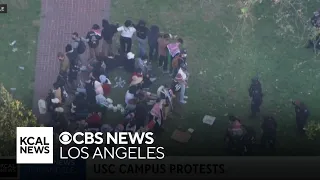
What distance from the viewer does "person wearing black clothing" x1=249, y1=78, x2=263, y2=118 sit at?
48.1 feet

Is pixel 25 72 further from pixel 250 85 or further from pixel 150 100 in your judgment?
pixel 250 85

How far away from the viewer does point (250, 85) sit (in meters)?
14.8

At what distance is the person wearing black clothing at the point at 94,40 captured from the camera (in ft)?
48.6

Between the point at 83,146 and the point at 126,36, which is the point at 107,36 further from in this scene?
the point at 83,146

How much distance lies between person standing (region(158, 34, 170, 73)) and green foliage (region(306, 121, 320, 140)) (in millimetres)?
3812

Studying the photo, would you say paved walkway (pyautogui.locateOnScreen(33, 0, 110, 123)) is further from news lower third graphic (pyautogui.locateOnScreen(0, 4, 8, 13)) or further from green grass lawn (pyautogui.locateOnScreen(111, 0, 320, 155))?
news lower third graphic (pyautogui.locateOnScreen(0, 4, 8, 13))

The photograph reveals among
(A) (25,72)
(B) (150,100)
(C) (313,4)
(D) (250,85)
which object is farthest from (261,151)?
(A) (25,72)

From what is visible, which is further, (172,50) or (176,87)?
(172,50)

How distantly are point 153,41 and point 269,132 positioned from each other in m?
3.71

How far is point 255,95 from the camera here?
14680mm

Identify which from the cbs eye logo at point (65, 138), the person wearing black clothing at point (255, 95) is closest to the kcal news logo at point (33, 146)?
the cbs eye logo at point (65, 138)

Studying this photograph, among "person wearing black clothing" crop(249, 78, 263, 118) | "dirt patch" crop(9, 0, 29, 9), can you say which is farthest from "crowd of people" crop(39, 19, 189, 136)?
"person wearing black clothing" crop(249, 78, 263, 118)

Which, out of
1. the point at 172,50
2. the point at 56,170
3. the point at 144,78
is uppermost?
the point at 172,50

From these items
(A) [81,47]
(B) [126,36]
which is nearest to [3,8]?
(A) [81,47]
